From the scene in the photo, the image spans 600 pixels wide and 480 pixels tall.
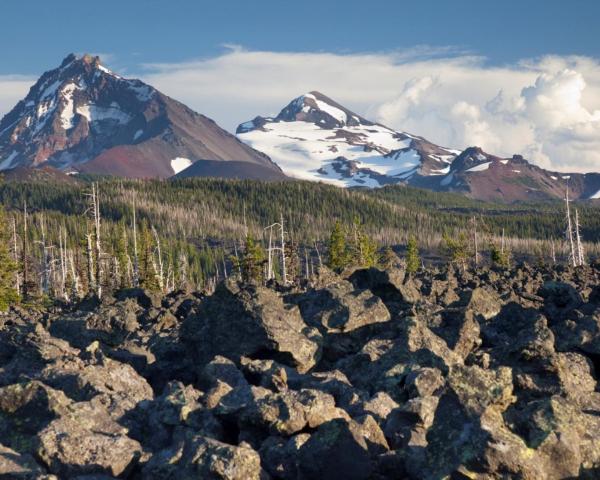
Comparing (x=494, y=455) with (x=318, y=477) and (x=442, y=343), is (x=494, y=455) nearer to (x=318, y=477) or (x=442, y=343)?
(x=318, y=477)

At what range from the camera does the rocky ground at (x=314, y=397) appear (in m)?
8.77

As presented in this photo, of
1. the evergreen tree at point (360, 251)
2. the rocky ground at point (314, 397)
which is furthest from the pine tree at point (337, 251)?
the rocky ground at point (314, 397)

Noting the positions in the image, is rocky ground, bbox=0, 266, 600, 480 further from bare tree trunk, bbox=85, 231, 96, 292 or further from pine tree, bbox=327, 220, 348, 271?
pine tree, bbox=327, 220, 348, 271

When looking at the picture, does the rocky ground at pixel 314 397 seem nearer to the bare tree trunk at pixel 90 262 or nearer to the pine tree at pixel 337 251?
the bare tree trunk at pixel 90 262

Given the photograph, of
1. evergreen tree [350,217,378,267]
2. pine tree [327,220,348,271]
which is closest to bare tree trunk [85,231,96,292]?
pine tree [327,220,348,271]

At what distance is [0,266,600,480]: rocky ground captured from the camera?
345 inches

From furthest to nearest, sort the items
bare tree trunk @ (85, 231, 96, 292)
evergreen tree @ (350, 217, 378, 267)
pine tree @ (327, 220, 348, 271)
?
evergreen tree @ (350, 217, 378, 267)
pine tree @ (327, 220, 348, 271)
bare tree trunk @ (85, 231, 96, 292)

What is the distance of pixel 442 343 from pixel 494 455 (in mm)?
7081

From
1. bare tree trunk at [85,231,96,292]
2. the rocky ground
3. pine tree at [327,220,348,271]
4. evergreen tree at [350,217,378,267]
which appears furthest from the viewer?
evergreen tree at [350,217,378,267]

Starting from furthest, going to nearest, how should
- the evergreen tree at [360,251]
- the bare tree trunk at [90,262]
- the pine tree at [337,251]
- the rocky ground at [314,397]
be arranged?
the evergreen tree at [360,251] < the pine tree at [337,251] < the bare tree trunk at [90,262] < the rocky ground at [314,397]

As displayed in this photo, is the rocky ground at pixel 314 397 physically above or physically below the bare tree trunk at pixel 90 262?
above

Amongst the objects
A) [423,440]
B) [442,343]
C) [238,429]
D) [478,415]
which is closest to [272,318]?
[442,343]

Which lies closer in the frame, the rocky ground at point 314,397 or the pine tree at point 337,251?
the rocky ground at point 314,397

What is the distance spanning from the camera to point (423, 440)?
386 inches
